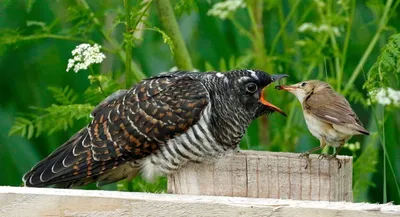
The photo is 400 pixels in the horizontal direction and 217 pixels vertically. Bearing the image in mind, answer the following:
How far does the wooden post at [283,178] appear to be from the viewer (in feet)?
7.39

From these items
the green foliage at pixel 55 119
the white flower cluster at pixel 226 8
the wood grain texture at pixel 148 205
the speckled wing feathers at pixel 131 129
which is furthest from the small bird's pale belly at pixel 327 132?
the white flower cluster at pixel 226 8

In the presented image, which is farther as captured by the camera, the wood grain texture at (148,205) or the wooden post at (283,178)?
the wooden post at (283,178)

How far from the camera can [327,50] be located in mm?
3773

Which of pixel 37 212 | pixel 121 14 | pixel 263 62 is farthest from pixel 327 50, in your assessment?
pixel 37 212

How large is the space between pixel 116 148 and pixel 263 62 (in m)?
1.36

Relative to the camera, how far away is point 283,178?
7.42ft

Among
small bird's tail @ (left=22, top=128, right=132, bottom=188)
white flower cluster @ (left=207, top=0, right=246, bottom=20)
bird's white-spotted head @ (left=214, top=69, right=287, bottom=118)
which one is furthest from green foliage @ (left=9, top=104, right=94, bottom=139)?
white flower cluster @ (left=207, top=0, right=246, bottom=20)

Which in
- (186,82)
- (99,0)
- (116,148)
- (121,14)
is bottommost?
(116,148)

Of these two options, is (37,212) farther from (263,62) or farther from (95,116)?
(263,62)

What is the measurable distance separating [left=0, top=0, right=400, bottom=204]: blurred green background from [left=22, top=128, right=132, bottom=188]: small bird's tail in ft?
1.03

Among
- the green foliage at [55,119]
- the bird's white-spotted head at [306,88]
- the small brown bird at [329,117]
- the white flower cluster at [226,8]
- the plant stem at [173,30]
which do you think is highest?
the white flower cluster at [226,8]

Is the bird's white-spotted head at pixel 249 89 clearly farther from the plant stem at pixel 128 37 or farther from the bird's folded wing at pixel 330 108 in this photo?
the plant stem at pixel 128 37

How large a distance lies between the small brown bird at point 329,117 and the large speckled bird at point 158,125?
16cm

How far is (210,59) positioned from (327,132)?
1.95 m
